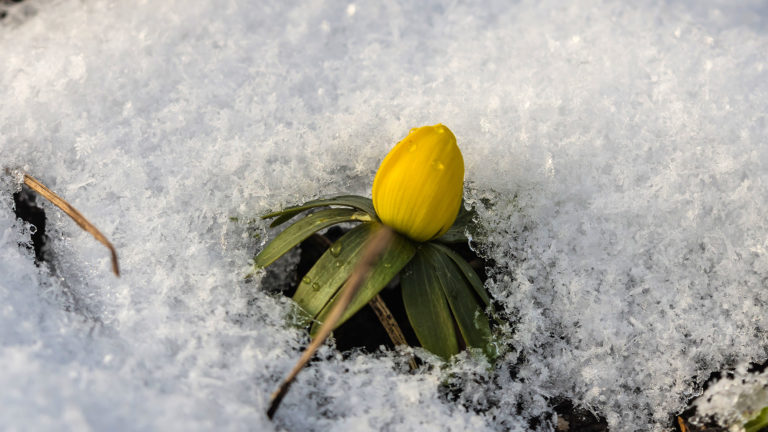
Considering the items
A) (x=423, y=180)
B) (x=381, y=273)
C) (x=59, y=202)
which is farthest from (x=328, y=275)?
(x=59, y=202)

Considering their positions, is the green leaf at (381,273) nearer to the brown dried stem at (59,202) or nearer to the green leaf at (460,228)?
the green leaf at (460,228)

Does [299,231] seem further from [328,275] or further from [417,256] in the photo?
[417,256]

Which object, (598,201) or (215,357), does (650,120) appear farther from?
(215,357)

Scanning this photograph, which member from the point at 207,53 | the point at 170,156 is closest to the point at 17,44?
the point at 207,53

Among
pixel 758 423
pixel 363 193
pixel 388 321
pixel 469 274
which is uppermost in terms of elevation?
pixel 363 193

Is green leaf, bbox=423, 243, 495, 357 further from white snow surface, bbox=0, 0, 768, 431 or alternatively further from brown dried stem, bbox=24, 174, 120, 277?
brown dried stem, bbox=24, 174, 120, 277

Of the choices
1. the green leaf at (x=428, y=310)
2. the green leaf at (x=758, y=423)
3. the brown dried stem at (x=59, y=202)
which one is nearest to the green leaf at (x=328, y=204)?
the green leaf at (x=428, y=310)
